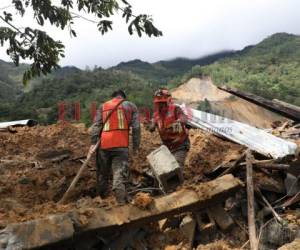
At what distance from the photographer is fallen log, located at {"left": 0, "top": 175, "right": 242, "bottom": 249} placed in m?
4.66

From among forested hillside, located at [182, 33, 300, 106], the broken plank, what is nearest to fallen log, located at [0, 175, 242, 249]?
the broken plank

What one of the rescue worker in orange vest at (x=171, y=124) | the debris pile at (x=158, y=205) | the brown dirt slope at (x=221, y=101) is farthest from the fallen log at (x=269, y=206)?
the brown dirt slope at (x=221, y=101)

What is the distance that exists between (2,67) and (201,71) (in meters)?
29.6

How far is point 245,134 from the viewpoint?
28.9 ft

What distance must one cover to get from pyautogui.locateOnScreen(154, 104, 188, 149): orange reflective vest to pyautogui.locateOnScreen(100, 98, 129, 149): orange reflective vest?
2.91 feet

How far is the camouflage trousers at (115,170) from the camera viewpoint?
20.5 ft

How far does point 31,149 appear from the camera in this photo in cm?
996

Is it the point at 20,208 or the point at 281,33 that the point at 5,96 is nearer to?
the point at 281,33

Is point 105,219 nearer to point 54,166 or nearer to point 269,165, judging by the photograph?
point 269,165

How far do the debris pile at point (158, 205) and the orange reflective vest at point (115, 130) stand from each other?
68 cm

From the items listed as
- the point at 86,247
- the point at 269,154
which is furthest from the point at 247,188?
the point at 86,247

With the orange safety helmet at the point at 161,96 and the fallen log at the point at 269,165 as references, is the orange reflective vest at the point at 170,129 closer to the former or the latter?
the orange safety helmet at the point at 161,96

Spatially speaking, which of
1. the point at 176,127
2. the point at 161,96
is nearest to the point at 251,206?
the point at 176,127

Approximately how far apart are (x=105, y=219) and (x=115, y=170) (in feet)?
3.99
